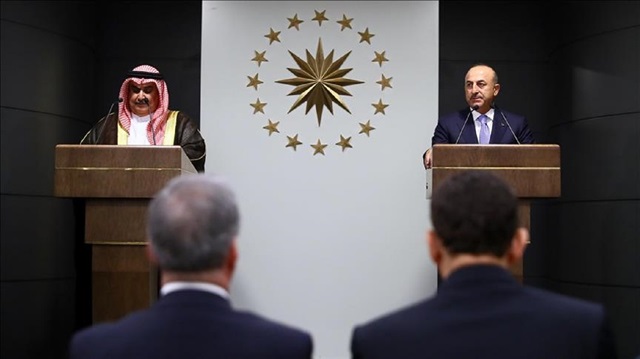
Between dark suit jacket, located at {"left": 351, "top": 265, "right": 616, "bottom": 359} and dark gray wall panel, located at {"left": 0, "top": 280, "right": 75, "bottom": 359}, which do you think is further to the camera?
dark gray wall panel, located at {"left": 0, "top": 280, "right": 75, "bottom": 359}

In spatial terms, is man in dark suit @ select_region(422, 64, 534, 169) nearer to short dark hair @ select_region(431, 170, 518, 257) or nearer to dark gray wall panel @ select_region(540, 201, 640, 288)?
dark gray wall panel @ select_region(540, 201, 640, 288)

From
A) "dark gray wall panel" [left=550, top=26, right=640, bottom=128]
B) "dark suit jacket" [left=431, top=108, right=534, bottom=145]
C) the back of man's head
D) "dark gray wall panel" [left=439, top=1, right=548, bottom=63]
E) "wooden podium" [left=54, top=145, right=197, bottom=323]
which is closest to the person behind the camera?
the back of man's head

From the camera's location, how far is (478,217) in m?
1.46

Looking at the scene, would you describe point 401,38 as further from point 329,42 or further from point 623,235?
point 623,235

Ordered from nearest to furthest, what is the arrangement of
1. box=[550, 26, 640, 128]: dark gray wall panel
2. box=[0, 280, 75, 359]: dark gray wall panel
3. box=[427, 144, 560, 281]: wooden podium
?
1. box=[427, 144, 560, 281]: wooden podium
2. box=[0, 280, 75, 359]: dark gray wall panel
3. box=[550, 26, 640, 128]: dark gray wall panel

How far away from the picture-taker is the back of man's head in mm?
1378

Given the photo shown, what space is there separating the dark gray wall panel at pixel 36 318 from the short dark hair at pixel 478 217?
12.6 ft

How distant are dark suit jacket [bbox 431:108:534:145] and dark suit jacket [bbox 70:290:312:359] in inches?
117

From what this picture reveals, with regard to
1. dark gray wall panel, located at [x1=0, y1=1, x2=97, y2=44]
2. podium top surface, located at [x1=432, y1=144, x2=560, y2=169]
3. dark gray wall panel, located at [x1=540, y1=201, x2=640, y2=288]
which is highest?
dark gray wall panel, located at [x1=0, y1=1, x2=97, y2=44]

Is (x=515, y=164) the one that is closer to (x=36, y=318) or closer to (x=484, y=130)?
(x=484, y=130)

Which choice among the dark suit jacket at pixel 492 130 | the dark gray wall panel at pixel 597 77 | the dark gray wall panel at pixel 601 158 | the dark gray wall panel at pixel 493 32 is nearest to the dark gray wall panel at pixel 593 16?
the dark gray wall panel at pixel 597 77

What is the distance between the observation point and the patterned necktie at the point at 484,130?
169 inches

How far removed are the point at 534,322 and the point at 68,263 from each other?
435 cm

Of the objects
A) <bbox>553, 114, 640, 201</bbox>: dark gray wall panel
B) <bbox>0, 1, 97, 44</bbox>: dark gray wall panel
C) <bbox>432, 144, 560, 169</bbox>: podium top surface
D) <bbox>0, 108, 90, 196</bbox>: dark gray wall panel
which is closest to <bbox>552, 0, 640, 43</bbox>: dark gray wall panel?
<bbox>553, 114, 640, 201</bbox>: dark gray wall panel
